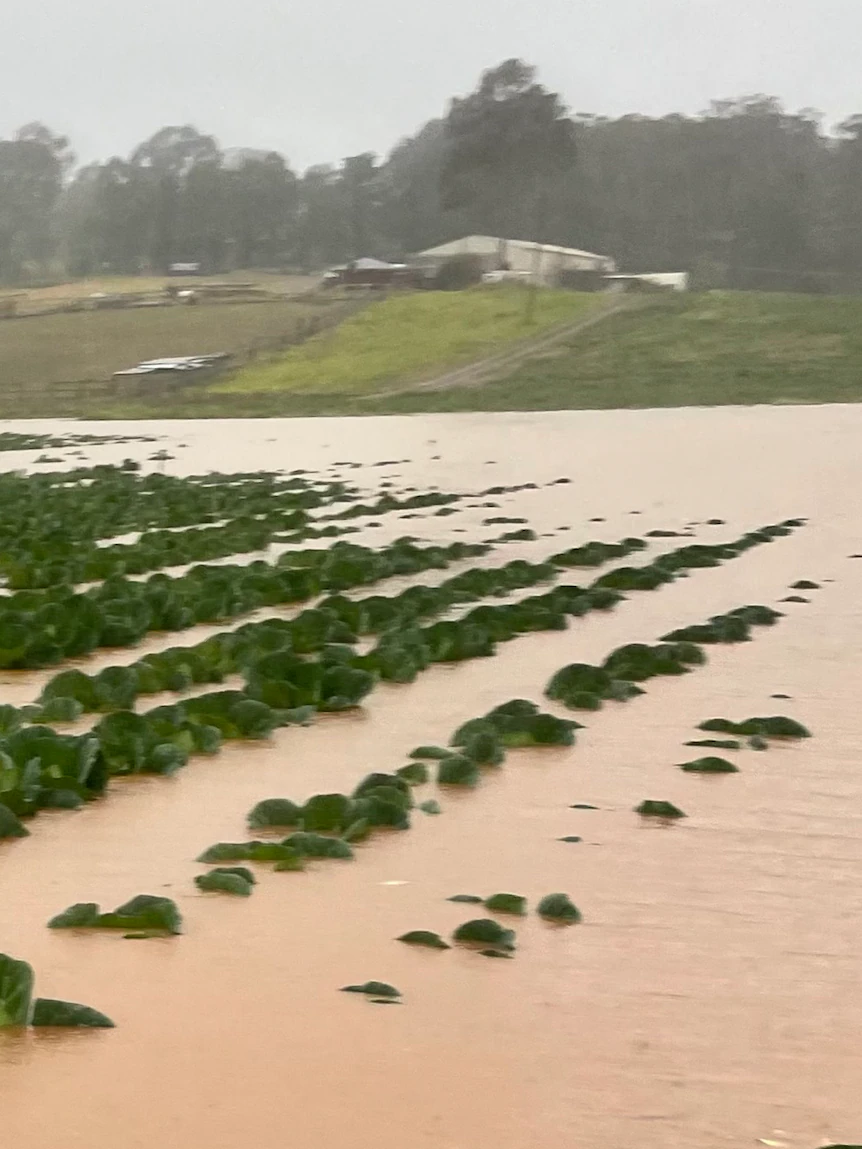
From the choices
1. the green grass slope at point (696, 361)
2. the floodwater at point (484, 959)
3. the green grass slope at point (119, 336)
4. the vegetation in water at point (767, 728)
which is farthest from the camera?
the green grass slope at point (119, 336)

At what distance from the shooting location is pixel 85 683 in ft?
26.7

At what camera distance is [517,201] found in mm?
94812

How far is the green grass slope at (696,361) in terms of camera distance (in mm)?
Result: 51406

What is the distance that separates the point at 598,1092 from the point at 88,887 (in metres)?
2.05

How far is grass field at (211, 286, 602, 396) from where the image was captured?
6075 cm

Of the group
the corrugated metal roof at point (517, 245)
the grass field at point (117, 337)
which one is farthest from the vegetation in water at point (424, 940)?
the corrugated metal roof at point (517, 245)

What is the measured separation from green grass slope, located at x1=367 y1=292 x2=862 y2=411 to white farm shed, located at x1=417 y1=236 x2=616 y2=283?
58.6 ft

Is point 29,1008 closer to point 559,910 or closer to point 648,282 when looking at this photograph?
point 559,910

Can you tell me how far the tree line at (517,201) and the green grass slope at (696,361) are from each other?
23527 millimetres

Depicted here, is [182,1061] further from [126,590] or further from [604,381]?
[604,381]

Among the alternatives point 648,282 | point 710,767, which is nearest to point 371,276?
point 648,282

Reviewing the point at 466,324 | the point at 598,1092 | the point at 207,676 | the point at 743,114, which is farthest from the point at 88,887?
the point at 743,114

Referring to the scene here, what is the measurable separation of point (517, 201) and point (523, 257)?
4.85 metres

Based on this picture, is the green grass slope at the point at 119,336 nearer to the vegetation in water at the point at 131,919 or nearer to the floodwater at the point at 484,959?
the floodwater at the point at 484,959
